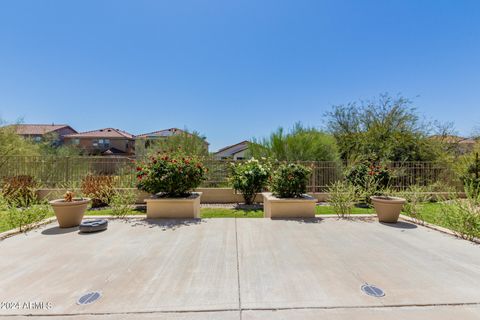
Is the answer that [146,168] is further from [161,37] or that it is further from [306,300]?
[161,37]

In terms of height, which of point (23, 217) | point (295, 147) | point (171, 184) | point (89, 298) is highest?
point (295, 147)

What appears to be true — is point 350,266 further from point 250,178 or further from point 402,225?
point 250,178

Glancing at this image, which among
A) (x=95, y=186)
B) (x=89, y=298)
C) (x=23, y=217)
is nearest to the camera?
(x=89, y=298)

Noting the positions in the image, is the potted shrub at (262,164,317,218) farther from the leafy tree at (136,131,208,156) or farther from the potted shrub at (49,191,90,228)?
the leafy tree at (136,131,208,156)

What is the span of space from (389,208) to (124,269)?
5874mm

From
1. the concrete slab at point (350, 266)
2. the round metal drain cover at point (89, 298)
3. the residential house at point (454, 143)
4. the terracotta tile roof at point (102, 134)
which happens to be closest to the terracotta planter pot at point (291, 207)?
the concrete slab at point (350, 266)

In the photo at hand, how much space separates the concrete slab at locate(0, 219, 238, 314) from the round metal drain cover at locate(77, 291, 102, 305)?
57 mm

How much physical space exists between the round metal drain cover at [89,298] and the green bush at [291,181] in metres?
4.69

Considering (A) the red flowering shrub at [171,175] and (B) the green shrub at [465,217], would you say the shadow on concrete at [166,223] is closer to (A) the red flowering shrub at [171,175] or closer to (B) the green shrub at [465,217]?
(A) the red flowering shrub at [171,175]

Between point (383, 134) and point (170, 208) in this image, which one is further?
point (383, 134)

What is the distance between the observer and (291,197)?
6457 millimetres

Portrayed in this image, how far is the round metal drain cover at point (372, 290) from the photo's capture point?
266 cm

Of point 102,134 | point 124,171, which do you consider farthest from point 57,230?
point 102,134

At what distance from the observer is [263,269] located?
3287 millimetres
